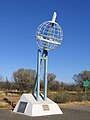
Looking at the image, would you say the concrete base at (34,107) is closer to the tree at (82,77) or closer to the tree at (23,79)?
the tree at (23,79)

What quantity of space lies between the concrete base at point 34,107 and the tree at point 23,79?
114ft

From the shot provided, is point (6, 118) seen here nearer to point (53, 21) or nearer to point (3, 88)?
point (53, 21)

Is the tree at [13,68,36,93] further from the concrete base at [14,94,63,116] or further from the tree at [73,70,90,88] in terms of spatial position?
the concrete base at [14,94,63,116]

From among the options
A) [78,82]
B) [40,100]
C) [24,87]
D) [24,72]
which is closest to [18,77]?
[24,72]

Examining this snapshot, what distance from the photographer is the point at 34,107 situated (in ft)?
56.3

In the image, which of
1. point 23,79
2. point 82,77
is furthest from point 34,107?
point 82,77

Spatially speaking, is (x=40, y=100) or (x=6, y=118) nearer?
(x=6, y=118)

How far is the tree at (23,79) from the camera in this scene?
176 feet

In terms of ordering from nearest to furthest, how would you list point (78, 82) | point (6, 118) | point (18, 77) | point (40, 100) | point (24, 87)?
1. point (6, 118)
2. point (40, 100)
3. point (24, 87)
4. point (18, 77)
5. point (78, 82)

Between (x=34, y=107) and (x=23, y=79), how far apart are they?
41.4m

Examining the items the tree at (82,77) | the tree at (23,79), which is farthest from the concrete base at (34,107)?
the tree at (82,77)

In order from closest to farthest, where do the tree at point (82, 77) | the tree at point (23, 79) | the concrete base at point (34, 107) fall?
the concrete base at point (34, 107) → the tree at point (23, 79) → the tree at point (82, 77)

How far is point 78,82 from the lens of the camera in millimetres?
70500

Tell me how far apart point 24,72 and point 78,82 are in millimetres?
14908
